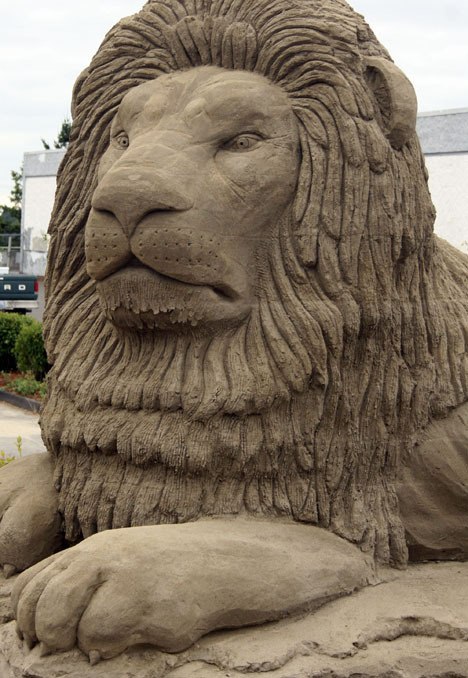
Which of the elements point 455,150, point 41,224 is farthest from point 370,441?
point 41,224

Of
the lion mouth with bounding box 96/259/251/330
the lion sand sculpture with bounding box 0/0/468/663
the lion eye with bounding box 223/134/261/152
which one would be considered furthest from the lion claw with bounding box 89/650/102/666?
the lion eye with bounding box 223/134/261/152

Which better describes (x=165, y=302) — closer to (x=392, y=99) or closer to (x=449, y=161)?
(x=392, y=99)

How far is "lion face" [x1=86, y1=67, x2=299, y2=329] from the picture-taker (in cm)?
253

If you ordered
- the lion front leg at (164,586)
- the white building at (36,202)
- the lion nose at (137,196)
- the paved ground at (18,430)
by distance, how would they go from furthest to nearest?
the white building at (36,202), the paved ground at (18,430), the lion nose at (137,196), the lion front leg at (164,586)

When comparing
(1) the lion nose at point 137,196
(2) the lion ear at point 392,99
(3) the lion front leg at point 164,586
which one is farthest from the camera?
(2) the lion ear at point 392,99

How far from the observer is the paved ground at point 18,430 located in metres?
7.30

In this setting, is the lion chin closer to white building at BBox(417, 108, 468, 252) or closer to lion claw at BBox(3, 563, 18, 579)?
lion claw at BBox(3, 563, 18, 579)

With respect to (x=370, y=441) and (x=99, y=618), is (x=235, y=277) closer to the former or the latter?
(x=370, y=441)

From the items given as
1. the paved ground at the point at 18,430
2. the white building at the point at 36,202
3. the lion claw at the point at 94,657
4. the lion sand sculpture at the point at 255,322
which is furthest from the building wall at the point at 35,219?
the lion claw at the point at 94,657

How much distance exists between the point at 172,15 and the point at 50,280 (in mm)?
907

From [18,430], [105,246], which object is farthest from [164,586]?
[18,430]

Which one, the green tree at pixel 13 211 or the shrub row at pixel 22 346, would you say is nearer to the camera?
the shrub row at pixel 22 346

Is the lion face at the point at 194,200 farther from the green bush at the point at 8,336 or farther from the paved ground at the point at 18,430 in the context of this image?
the green bush at the point at 8,336

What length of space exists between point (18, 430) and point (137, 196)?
20.9 feet
